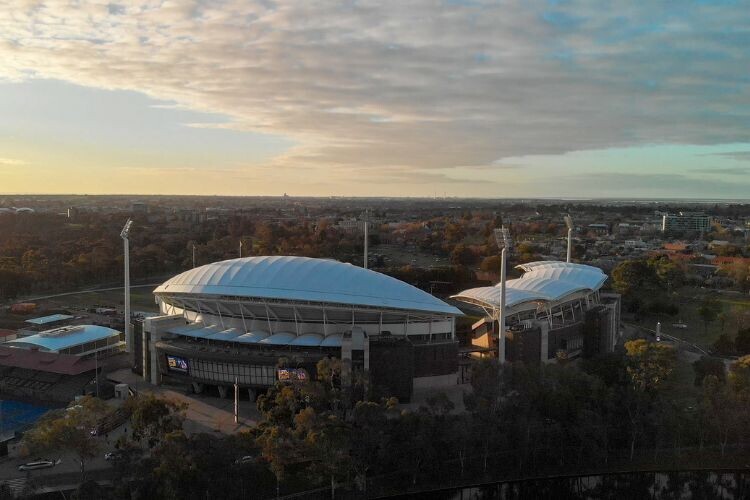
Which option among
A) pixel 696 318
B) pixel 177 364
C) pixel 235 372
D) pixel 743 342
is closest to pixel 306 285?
pixel 235 372

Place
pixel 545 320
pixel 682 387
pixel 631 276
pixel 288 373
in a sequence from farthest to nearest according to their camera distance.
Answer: pixel 631 276, pixel 545 320, pixel 682 387, pixel 288 373

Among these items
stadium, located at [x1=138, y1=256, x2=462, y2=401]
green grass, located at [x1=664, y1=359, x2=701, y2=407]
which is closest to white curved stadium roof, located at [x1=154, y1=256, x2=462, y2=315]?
stadium, located at [x1=138, y1=256, x2=462, y2=401]

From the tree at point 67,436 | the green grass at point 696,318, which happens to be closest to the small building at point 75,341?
the tree at point 67,436

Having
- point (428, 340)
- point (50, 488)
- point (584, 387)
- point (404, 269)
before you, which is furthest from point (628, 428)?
point (404, 269)

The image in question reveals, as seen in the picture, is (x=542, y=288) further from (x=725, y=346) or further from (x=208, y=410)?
(x=208, y=410)

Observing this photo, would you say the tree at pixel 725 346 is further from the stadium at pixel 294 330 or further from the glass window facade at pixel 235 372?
the glass window facade at pixel 235 372

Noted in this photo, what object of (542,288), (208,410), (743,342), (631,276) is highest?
(542,288)

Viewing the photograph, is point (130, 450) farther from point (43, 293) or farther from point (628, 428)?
point (43, 293)

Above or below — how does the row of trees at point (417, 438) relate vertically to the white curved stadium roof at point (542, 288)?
below
